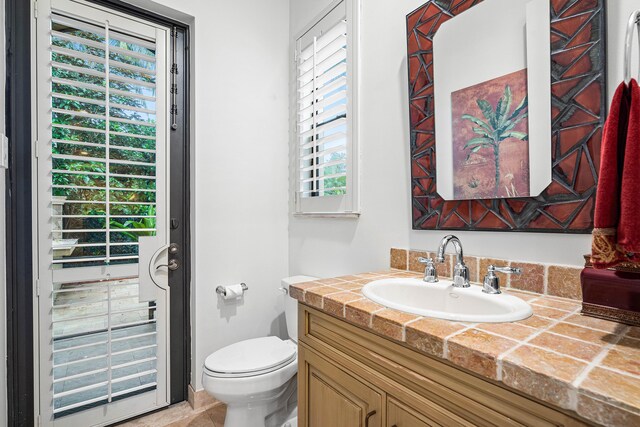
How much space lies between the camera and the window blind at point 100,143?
1.52m

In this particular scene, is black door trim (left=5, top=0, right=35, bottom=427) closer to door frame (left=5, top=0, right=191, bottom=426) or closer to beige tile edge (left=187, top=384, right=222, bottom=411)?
door frame (left=5, top=0, right=191, bottom=426)

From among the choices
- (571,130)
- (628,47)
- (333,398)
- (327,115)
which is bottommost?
(333,398)

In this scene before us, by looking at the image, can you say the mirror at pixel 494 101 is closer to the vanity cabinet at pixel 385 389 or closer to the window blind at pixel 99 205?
the vanity cabinet at pixel 385 389

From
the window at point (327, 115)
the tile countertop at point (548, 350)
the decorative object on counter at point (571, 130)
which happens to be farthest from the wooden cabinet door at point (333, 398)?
the window at point (327, 115)

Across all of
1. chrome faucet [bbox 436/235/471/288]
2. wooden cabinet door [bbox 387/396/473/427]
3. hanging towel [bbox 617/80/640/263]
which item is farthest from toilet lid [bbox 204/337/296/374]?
hanging towel [bbox 617/80/640/263]

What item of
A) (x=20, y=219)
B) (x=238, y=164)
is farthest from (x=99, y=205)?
(x=238, y=164)

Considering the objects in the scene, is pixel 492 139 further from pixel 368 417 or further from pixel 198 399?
pixel 198 399

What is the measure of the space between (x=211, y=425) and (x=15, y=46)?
2.05 metres

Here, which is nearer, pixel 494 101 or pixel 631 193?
pixel 631 193

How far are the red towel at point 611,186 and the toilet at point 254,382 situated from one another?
1.27 meters

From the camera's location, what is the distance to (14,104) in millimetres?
1406

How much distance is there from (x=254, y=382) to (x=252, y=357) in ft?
0.49

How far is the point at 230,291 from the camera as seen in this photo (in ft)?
6.10

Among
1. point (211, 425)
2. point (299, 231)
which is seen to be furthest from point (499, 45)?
point (211, 425)
